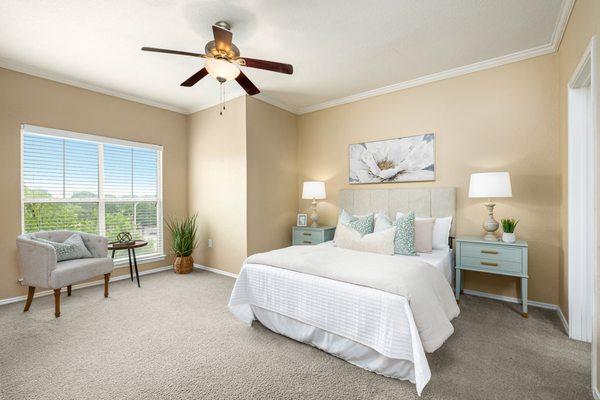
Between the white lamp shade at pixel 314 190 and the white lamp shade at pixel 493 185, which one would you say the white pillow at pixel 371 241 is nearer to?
the white lamp shade at pixel 493 185

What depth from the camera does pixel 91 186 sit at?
396 cm

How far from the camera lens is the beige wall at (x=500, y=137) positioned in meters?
2.95

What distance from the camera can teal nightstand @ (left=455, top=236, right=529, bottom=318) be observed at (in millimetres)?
2742

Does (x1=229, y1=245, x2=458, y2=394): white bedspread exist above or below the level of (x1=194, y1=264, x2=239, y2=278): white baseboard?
above

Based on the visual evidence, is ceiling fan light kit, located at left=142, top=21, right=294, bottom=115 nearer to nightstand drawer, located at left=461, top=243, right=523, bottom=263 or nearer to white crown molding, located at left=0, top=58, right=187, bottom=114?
white crown molding, located at left=0, top=58, right=187, bottom=114

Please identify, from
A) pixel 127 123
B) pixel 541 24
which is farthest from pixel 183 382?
pixel 541 24

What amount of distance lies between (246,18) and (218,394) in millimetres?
2889

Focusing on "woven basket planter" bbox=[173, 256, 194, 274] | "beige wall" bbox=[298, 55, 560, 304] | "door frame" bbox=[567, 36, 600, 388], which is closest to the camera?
"door frame" bbox=[567, 36, 600, 388]

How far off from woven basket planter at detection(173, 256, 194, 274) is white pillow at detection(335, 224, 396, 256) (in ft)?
9.15

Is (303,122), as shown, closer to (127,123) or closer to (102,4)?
(127,123)

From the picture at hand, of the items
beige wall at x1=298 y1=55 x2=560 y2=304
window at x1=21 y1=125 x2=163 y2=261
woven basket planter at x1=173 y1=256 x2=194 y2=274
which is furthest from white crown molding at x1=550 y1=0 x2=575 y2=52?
woven basket planter at x1=173 y1=256 x2=194 y2=274

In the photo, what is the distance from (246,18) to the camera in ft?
8.02

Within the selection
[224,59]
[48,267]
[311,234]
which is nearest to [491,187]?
[311,234]

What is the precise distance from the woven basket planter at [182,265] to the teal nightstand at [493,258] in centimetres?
384
